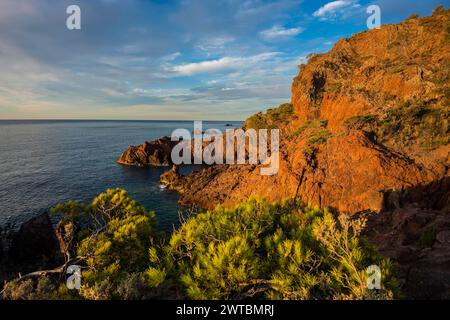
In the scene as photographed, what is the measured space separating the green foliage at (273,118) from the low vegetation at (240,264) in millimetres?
54874

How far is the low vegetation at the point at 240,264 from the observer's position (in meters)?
7.64

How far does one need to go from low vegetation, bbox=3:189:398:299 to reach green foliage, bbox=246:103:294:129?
5487 centimetres

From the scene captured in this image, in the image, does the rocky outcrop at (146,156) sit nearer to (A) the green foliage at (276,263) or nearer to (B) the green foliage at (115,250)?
(B) the green foliage at (115,250)

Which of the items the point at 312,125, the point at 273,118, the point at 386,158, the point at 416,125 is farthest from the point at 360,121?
the point at 273,118

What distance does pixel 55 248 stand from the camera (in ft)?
93.2

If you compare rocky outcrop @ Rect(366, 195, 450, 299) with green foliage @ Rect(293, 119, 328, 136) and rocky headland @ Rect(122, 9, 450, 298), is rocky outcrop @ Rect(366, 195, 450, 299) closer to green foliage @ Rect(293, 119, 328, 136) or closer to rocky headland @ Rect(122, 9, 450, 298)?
rocky headland @ Rect(122, 9, 450, 298)

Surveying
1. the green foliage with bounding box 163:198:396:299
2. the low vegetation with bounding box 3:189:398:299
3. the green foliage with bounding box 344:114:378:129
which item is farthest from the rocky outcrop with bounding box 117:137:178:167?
the green foliage with bounding box 163:198:396:299

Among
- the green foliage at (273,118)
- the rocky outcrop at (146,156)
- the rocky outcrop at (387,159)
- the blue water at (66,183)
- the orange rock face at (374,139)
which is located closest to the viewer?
the rocky outcrop at (387,159)

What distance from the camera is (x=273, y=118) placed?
66.5 meters

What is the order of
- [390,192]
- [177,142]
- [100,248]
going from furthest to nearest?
[177,142], [390,192], [100,248]

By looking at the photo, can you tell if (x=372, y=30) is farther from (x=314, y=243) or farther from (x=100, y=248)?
(x=100, y=248)

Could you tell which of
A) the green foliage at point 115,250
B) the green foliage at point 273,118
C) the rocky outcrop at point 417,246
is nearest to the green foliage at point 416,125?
the rocky outcrop at point 417,246
